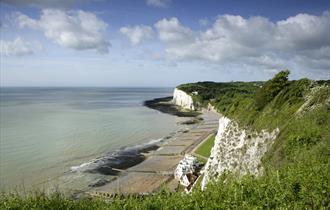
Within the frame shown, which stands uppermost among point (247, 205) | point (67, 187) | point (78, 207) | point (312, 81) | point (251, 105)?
point (312, 81)

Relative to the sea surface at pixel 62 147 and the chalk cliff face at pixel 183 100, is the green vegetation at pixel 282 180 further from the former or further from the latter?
the chalk cliff face at pixel 183 100

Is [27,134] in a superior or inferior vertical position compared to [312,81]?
inferior

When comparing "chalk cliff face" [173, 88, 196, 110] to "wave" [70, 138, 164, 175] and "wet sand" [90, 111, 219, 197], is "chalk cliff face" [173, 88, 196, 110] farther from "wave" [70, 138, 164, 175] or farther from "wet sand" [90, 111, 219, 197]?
"wave" [70, 138, 164, 175]

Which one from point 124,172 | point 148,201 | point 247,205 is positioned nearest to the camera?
point 247,205

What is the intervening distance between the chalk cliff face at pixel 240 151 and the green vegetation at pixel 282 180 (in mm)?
902

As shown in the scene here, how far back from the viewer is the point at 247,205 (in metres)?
10.5

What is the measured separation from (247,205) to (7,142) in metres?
56.4

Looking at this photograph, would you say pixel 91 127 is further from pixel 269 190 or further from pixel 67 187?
pixel 269 190

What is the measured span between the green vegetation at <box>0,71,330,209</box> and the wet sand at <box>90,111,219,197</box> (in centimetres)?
1023

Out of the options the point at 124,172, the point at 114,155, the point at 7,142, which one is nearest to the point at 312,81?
the point at 124,172

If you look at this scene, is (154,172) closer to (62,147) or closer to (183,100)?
(62,147)

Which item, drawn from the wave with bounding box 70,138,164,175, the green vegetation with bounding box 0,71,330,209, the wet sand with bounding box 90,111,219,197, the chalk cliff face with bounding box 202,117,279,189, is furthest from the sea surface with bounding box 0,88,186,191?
the chalk cliff face with bounding box 202,117,279,189

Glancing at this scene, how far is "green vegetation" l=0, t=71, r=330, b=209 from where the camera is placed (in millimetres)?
10812

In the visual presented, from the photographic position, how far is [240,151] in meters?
24.6
